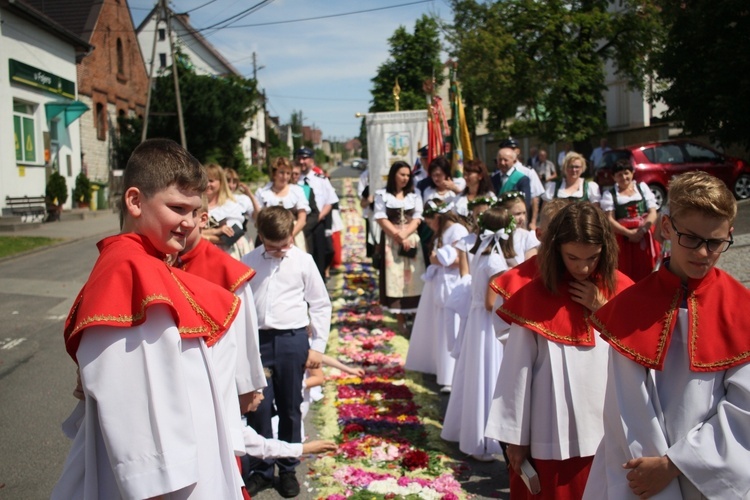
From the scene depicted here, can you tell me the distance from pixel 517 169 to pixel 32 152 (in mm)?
20782

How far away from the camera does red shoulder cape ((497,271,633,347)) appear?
334cm

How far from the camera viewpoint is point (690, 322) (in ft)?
8.18

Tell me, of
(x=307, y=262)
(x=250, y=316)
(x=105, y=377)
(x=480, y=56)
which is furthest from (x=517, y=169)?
(x=480, y=56)

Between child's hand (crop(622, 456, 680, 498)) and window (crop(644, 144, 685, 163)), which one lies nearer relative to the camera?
child's hand (crop(622, 456, 680, 498))

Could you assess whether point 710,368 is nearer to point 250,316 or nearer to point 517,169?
point 250,316

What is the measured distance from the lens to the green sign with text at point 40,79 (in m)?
23.1

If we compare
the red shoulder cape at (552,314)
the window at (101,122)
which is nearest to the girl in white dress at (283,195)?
the red shoulder cape at (552,314)

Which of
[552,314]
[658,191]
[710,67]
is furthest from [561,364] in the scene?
[658,191]

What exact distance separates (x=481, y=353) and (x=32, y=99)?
23.3m

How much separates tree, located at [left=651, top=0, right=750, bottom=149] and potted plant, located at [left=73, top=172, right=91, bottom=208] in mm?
20198

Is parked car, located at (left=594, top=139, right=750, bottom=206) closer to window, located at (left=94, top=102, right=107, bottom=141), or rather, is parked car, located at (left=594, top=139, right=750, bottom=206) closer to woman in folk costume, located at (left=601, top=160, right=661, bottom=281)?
woman in folk costume, located at (left=601, top=160, right=661, bottom=281)

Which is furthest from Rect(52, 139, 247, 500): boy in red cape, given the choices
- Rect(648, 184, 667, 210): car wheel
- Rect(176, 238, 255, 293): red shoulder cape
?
Rect(648, 184, 667, 210): car wheel

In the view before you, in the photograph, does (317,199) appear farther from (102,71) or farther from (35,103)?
(102,71)

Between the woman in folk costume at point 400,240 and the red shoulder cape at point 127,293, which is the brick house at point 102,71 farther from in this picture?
the red shoulder cape at point 127,293
